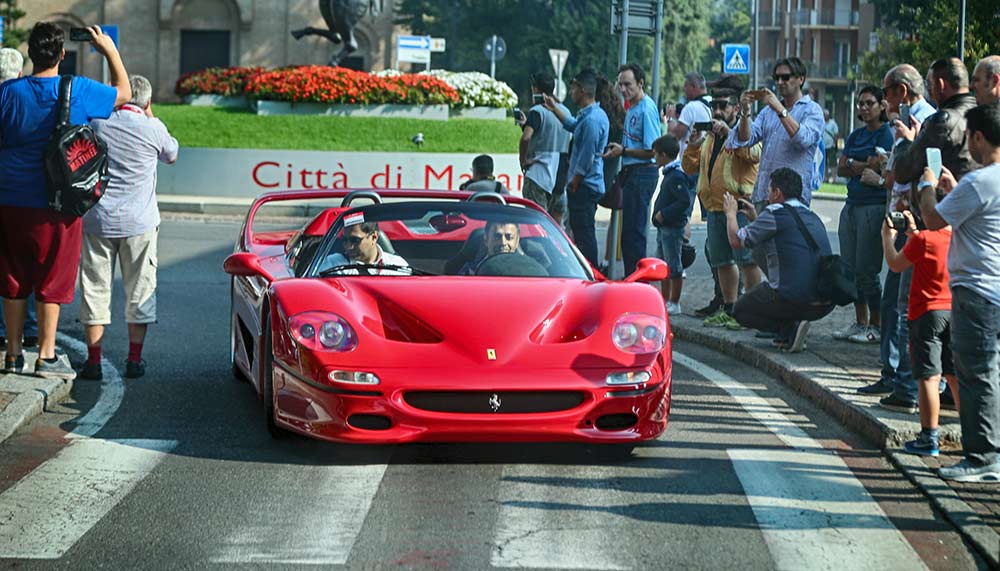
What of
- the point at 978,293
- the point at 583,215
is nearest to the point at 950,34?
the point at 583,215

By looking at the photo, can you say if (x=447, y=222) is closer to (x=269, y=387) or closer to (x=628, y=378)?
(x=269, y=387)

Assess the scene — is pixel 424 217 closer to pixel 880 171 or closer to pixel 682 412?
pixel 682 412

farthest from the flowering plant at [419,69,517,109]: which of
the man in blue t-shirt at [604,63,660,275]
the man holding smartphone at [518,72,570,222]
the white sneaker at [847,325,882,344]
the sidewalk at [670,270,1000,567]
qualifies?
the white sneaker at [847,325,882,344]

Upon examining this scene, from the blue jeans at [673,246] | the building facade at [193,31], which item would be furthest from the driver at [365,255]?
the building facade at [193,31]

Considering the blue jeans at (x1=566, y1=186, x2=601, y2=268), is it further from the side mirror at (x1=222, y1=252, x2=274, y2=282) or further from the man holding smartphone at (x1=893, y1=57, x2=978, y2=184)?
the side mirror at (x1=222, y1=252, x2=274, y2=282)

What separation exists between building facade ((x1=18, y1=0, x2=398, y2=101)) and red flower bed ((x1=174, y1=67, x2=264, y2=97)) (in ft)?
79.7

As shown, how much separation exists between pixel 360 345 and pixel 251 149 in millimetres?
22051

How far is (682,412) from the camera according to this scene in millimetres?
8633

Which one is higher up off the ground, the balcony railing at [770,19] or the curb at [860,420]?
the balcony railing at [770,19]

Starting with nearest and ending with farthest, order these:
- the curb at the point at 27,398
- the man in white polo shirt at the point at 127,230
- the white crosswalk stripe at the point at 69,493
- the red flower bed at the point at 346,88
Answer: the white crosswalk stripe at the point at 69,493
the curb at the point at 27,398
the man in white polo shirt at the point at 127,230
the red flower bed at the point at 346,88

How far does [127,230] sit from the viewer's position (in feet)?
30.8

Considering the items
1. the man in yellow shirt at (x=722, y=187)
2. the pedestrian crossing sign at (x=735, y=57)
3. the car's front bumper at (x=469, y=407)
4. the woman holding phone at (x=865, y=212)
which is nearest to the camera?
the car's front bumper at (x=469, y=407)

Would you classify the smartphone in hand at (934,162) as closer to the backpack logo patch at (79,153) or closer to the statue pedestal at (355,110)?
A: the backpack logo patch at (79,153)

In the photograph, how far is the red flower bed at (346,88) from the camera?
33.3 m
